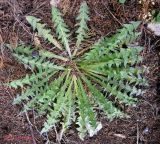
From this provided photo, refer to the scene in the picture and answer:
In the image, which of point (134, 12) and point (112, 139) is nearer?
point (134, 12)

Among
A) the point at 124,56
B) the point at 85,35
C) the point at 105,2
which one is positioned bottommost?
the point at 124,56

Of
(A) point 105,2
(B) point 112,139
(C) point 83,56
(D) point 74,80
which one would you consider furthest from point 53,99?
(A) point 105,2

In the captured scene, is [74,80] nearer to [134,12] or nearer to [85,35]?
[85,35]

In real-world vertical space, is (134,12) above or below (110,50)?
above

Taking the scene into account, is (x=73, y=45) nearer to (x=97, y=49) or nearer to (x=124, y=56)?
(x=97, y=49)

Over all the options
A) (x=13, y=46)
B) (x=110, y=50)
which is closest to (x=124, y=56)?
(x=110, y=50)

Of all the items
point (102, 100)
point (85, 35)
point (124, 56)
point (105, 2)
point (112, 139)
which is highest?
point (105, 2)
